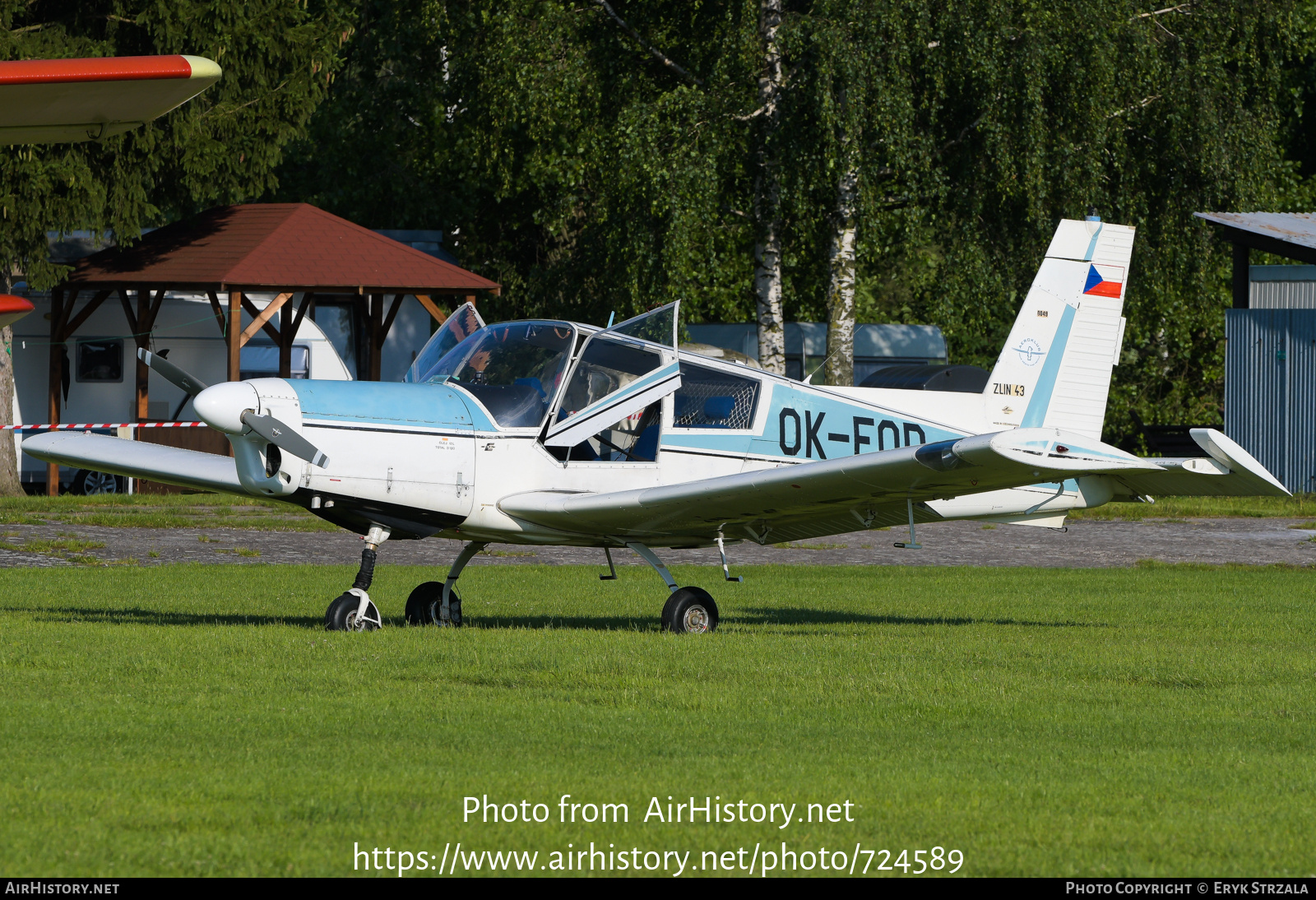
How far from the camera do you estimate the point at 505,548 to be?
19531 mm

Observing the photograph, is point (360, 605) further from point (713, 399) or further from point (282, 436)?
point (713, 399)

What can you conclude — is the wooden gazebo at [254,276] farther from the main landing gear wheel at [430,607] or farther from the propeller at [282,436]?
the propeller at [282,436]

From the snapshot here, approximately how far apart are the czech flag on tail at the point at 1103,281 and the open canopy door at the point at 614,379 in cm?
379

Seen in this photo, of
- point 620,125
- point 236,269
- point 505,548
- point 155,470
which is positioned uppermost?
point 620,125

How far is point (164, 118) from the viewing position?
25.1m

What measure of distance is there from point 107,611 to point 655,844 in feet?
26.4

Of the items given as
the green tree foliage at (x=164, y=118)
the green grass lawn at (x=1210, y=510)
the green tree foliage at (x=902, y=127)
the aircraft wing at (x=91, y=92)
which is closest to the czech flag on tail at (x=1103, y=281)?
the aircraft wing at (x=91, y=92)

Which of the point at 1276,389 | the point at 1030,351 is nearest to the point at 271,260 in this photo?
the point at 1030,351

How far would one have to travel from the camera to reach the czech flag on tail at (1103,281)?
1270 centimetres

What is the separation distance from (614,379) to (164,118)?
55.0 ft

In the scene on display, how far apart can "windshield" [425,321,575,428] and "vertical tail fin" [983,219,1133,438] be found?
12.6ft

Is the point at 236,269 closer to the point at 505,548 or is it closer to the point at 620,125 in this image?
the point at 620,125

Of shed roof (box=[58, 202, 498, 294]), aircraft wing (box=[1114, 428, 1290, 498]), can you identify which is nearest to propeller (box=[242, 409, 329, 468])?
aircraft wing (box=[1114, 428, 1290, 498])

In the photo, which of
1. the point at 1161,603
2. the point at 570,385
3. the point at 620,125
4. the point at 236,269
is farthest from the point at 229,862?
the point at 236,269
